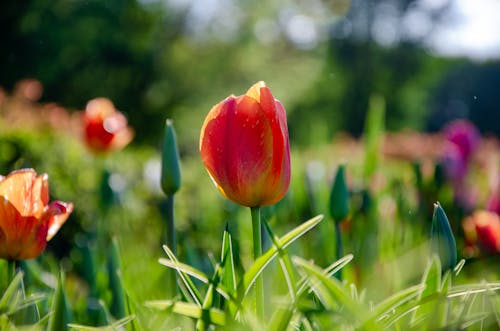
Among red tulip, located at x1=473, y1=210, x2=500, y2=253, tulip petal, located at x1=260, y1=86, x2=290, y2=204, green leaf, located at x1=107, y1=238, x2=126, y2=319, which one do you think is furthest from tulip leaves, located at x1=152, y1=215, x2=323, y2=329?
red tulip, located at x1=473, y1=210, x2=500, y2=253

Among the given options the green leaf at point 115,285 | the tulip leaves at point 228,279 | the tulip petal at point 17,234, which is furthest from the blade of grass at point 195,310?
the green leaf at point 115,285

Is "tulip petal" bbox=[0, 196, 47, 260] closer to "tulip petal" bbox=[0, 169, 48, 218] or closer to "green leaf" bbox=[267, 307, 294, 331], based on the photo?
"tulip petal" bbox=[0, 169, 48, 218]

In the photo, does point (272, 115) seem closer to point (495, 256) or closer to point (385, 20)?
point (495, 256)

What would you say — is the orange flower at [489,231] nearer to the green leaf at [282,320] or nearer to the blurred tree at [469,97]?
the green leaf at [282,320]

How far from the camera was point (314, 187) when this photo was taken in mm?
1730

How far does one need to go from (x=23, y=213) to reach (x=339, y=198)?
1.59 feet

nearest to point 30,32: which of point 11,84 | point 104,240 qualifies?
point 11,84

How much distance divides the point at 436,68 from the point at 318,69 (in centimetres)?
509

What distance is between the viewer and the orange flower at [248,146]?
29.0 inches

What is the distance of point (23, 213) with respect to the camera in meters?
0.78

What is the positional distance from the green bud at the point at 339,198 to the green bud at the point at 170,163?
253 millimetres

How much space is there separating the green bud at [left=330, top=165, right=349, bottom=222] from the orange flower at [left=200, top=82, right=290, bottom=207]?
0.92 feet

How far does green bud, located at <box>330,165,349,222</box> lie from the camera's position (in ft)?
3.39

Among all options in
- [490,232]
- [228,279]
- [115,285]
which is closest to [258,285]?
[228,279]
